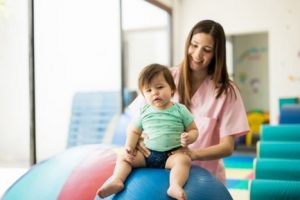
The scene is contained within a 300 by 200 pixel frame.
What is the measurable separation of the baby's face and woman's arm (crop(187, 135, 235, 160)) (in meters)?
0.26

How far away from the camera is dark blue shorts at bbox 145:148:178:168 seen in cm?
171

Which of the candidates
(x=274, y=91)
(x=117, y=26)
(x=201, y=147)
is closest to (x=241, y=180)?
(x=274, y=91)

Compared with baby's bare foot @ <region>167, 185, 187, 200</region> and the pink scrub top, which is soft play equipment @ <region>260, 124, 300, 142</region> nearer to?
the pink scrub top

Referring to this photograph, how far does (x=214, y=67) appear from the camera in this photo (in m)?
1.97

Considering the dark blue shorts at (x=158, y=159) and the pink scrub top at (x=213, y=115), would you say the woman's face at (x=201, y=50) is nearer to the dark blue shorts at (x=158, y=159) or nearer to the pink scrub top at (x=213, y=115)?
the pink scrub top at (x=213, y=115)

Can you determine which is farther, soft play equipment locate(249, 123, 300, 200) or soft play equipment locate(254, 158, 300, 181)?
soft play equipment locate(254, 158, 300, 181)

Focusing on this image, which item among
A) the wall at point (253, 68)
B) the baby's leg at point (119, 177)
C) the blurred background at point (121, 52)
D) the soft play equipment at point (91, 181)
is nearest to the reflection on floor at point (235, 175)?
the blurred background at point (121, 52)

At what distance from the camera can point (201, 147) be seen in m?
1.98

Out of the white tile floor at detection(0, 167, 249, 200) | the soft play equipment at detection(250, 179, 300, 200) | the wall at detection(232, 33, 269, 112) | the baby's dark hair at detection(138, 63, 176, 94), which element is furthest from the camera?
the wall at detection(232, 33, 269, 112)

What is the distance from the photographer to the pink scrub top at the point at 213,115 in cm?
195

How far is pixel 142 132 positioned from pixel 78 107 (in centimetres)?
430

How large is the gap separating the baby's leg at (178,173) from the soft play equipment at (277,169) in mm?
1701

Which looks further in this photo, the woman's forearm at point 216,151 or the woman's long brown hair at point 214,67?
the woman's long brown hair at point 214,67

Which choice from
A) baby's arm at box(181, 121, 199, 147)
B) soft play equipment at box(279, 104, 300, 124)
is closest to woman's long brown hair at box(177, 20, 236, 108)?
baby's arm at box(181, 121, 199, 147)
